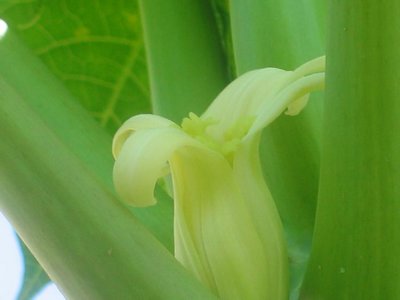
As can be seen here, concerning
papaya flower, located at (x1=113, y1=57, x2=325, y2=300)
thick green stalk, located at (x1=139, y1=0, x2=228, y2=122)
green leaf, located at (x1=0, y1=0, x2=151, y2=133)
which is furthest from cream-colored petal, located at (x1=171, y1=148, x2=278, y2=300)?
green leaf, located at (x1=0, y1=0, x2=151, y2=133)

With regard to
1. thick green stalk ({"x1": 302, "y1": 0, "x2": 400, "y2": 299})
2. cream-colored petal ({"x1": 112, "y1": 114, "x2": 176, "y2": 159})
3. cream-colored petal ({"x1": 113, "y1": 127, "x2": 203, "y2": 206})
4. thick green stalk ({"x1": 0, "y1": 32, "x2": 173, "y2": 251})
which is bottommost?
thick green stalk ({"x1": 302, "y1": 0, "x2": 400, "y2": 299})

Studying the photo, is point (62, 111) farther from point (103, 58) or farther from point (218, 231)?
point (103, 58)

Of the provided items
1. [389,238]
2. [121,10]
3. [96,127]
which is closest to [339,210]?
[389,238]

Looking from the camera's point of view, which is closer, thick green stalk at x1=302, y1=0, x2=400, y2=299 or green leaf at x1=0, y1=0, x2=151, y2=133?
thick green stalk at x1=302, y1=0, x2=400, y2=299

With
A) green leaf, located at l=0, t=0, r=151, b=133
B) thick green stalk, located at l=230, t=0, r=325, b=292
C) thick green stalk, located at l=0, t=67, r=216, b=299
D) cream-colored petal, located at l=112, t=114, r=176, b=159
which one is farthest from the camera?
green leaf, located at l=0, t=0, r=151, b=133

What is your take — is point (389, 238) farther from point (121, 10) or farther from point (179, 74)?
point (121, 10)

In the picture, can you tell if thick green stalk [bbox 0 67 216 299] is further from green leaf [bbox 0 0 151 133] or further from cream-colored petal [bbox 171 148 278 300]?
green leaf [bbox 0 0 151 133]

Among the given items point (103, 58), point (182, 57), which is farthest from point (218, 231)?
point (103, 58)
